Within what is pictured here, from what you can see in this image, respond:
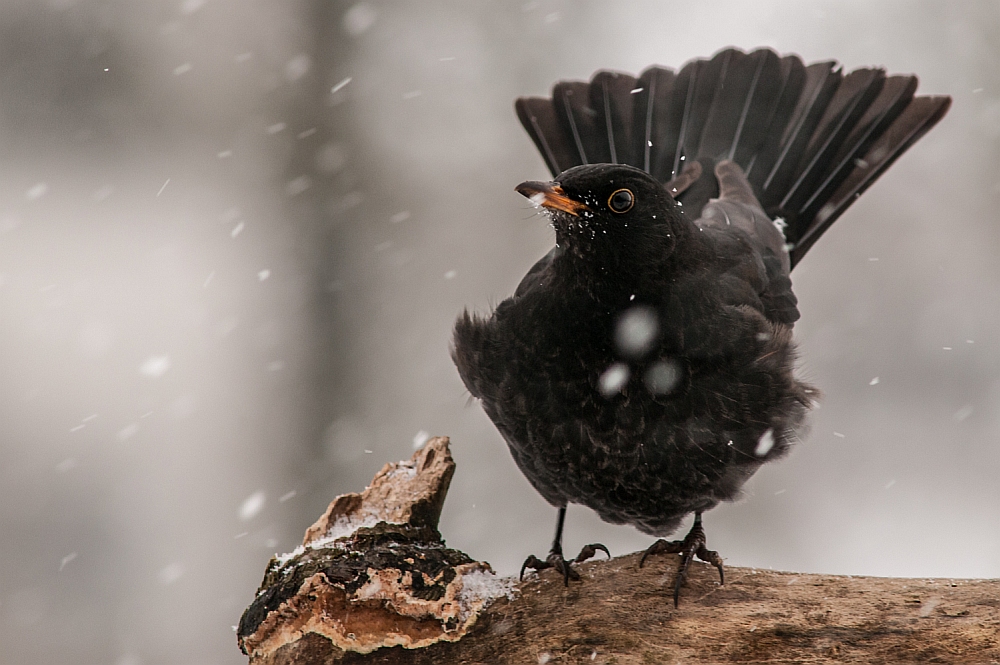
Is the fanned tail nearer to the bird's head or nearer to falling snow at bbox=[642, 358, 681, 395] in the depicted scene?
the bird's head

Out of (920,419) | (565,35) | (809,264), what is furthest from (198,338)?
(920,419)

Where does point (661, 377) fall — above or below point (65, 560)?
below

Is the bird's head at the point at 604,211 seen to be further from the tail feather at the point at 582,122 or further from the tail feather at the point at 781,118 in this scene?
the tail feather at the point at 781,118

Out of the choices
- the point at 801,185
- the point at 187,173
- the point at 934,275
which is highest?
the point at 187,173

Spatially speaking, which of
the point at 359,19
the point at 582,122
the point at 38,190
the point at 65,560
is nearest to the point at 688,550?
the point at 582,122

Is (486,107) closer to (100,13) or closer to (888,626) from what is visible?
(100,13)

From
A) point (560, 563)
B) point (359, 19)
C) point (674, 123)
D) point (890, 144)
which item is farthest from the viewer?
point (359, 19)

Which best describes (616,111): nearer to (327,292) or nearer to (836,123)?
(836,123)
